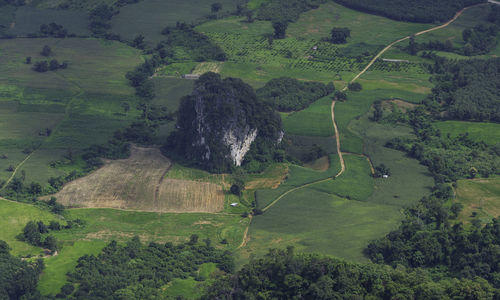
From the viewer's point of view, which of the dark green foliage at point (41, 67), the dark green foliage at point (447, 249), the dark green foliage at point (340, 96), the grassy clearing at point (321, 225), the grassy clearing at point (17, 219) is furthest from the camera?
the dark green foliage at point (41, 67)

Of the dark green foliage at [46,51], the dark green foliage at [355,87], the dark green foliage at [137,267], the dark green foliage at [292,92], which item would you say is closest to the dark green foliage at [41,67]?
the dark green foliage at [46,51]

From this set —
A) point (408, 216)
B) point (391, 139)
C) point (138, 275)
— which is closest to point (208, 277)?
point (138, 275)

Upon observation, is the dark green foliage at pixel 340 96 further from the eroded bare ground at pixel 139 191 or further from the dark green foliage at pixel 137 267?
the dark green foliage at pixel 137 267

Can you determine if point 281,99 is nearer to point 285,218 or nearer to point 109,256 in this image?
point 285,218

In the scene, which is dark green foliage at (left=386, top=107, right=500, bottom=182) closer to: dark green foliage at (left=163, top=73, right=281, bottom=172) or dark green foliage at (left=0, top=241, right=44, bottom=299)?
dark green foliage at (left=163, top=73, right=281, bottom=172)

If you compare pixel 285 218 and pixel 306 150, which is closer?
pixel 285 218

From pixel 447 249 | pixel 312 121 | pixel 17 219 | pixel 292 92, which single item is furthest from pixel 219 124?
pixel 447 249
